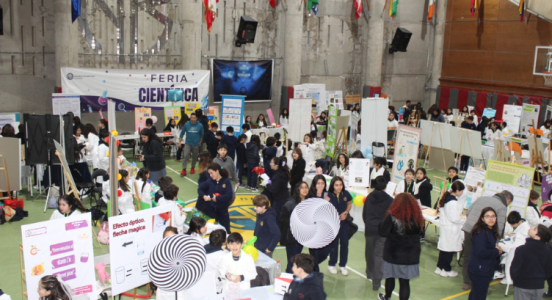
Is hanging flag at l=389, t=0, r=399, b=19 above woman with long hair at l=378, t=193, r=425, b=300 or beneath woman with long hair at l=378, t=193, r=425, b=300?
above

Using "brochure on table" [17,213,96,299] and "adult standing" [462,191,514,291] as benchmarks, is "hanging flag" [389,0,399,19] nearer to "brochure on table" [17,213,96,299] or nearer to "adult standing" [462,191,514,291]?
"adult standing" [462,191,514,291]

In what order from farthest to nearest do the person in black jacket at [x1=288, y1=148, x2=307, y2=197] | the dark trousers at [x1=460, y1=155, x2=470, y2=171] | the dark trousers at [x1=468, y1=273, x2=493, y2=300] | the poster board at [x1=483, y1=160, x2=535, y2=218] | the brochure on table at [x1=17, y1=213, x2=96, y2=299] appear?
the dark trousers at [x1=460, y1=155, x2=470, y2=171]
the person in black jacket at [x1=288, y1=148, x2=307, y2=197]
the poster board at [x1=483, y1=160, x2=535, y2=218]
the dark trousers at [x1=468, y1=273, x2=493, y2=300]
the brochure on table at [x1=17, y1=213, x2=96, y2=299]

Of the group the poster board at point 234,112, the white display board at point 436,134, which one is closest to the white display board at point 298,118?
the poster board at point 234,112

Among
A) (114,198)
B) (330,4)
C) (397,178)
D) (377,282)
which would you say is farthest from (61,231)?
(330,4)

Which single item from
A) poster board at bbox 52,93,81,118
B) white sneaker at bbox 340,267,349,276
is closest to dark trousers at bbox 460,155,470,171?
white sneaker at bbox 340,267,349,276

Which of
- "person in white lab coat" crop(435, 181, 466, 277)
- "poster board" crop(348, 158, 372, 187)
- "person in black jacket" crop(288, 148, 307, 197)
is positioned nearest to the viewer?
"person in white lab coat" crop(435, 181, 466, 277)

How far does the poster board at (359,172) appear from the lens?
351 inches

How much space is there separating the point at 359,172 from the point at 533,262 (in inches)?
158

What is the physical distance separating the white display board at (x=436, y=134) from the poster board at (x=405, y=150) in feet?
11.7

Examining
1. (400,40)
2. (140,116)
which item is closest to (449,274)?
(140,116)

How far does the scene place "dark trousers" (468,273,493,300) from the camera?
564 centimetres

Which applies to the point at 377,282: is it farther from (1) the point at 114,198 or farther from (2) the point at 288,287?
(1) the point at 114,198

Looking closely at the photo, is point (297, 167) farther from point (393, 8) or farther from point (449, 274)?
point (393, 8)

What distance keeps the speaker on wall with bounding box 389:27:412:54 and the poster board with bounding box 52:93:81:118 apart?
41.3ft
